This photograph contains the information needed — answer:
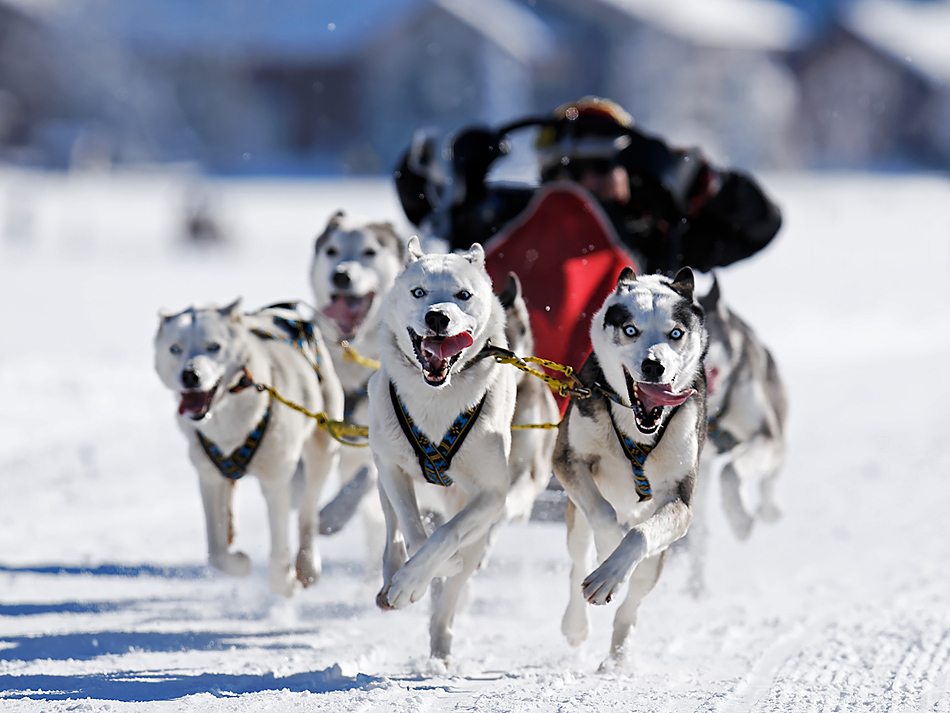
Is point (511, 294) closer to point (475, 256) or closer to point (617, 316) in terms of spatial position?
point (475, 256)

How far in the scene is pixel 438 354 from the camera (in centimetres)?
286

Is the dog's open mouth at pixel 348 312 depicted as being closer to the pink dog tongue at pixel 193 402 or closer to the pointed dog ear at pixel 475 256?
the pink dog tongue at pixel 193 402

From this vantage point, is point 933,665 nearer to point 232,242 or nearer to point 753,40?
point 232,242

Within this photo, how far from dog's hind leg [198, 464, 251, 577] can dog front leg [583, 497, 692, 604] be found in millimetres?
1396

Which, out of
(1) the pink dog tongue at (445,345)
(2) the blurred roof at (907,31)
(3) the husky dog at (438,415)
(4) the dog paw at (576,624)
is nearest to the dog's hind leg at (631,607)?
(4) the dog paw at (576,624)

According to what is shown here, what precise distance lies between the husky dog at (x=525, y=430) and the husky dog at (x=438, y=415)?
0.31 feet

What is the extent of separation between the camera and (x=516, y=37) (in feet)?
94.7

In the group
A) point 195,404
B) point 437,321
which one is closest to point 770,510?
point 437,321

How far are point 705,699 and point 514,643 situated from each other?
30.2 inches

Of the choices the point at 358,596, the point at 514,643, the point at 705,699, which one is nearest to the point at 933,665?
the point at 705,699

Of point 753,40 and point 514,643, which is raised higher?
point 753,40

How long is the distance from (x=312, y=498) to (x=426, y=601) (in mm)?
572

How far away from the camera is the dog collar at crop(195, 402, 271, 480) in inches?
140

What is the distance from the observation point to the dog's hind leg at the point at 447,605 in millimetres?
3270
